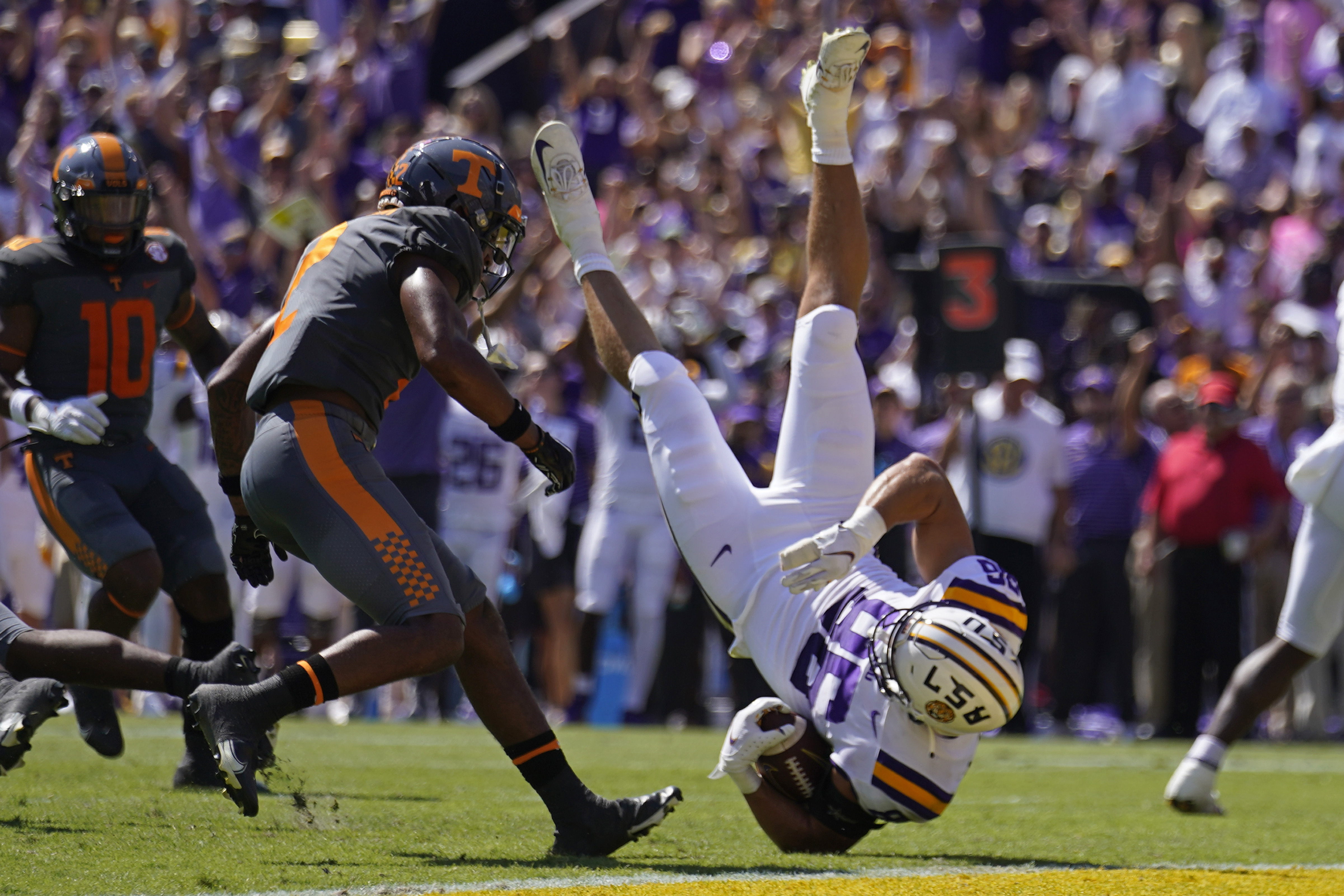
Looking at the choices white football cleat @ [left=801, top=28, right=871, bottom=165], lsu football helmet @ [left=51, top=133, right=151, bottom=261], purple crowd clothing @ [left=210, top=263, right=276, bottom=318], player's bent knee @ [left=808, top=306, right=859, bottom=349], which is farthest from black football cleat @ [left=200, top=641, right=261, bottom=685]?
purple crowd clothing @ [left=210, top=263, right=276, bottom=318]

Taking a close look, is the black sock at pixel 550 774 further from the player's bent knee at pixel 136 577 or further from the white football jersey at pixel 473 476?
the white football jersey at pixel 473 476

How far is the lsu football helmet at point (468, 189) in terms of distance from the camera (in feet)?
14.6

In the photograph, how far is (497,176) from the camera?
4500 millimetres

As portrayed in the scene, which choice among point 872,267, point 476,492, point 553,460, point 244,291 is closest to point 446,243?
point 553,460

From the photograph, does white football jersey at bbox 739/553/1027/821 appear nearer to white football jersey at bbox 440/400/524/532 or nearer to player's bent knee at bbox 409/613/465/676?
player's bent knee at bbox 409/613/465/676

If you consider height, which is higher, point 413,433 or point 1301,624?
point 413,433

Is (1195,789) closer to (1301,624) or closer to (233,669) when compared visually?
(1301,624)

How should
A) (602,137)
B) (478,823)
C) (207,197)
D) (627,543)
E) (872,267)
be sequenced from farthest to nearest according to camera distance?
(602,137) → (207,197) → (872,267) → (627,543) → (478,823)

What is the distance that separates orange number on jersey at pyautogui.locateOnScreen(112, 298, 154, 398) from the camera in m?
5.55

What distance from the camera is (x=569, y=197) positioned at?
5.60 meters

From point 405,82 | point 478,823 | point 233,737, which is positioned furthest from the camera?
point 405,82

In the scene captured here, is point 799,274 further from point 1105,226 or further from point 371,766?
point 371,766

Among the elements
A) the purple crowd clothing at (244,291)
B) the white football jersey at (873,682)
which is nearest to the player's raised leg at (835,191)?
the white football jersey at (873,682)

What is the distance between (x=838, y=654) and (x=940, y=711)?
1.54ft
